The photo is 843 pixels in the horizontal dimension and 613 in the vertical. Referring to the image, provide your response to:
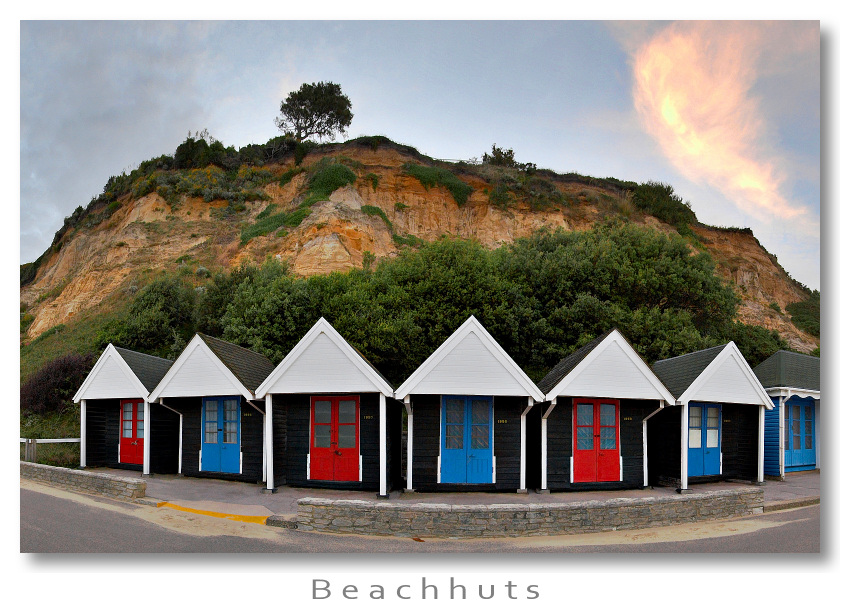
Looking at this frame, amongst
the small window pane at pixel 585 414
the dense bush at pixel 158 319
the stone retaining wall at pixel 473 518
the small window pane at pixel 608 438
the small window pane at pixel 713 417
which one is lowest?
the stone retaining wall at pixel 473 518

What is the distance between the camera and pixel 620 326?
19.0 m

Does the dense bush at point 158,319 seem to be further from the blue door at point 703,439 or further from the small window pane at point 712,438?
the small window pane at point 712,438

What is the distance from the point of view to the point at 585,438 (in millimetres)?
11953

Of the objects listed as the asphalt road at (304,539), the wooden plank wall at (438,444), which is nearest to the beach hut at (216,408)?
the wooden plank wall at (438,444)

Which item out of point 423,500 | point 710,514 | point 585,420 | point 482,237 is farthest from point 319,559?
point 482,237

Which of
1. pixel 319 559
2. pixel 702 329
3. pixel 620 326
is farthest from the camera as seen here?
pixel 702 329

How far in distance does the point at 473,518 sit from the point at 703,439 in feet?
26.0

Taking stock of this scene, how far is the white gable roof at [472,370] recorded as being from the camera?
10.9 metres

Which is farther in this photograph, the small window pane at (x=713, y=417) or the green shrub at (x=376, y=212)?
the green shrub at (x=376, y=212)

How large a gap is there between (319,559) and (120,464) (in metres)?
9.72

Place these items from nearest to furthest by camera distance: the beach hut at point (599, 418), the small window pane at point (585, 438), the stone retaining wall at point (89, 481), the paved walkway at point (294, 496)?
1. the paved walkway at point (294, 496)
2. the stone retaining wall at point (89, 481)
3. the beach hut at point (599, 418)
4. the small window pane at point (585, 438)

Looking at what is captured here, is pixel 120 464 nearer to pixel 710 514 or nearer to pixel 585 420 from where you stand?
pixel 585 420

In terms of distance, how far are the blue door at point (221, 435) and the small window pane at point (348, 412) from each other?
2.96m

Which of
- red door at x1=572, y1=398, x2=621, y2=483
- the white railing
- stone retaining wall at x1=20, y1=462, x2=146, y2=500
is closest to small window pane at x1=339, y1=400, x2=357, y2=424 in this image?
stone retaining wall at x1=20, y1=462, x2=146, y2=500
